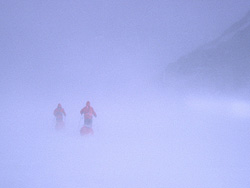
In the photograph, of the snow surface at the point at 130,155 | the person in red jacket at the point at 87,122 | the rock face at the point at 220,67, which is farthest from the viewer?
the rock face at the point at 220,67

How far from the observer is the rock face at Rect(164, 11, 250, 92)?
1542 centimetres

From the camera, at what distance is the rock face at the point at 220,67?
15422 mm

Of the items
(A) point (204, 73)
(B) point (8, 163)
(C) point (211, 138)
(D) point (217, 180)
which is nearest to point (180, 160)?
(D) point (217, 180)

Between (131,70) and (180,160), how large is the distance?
2080cm

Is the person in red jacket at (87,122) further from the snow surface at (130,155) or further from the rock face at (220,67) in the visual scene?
the rock face at (220,67)

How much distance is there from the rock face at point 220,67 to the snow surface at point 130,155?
22.9ft

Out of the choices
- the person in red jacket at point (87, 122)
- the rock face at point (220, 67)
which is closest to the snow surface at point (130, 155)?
the person in red jacket at point (87, 122)

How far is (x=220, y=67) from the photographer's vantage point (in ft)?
59.4

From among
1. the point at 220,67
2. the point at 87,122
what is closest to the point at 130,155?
the point at 87,122

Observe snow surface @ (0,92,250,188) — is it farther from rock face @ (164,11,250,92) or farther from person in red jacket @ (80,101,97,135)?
rock face @ (164,11,250,92)

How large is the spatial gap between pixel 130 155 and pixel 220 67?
51.5 feet

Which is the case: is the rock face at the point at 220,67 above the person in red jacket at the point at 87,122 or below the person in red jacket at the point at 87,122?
above

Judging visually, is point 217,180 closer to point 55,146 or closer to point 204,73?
point 55,146

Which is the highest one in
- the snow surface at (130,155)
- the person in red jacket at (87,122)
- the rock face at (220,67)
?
the rock face at (220,67)
